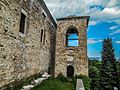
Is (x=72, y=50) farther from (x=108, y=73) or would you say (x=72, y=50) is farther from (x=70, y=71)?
(x=108, y=73)

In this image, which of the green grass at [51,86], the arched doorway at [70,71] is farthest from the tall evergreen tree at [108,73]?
the green grass at [51,86]

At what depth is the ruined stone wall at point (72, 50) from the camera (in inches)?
506

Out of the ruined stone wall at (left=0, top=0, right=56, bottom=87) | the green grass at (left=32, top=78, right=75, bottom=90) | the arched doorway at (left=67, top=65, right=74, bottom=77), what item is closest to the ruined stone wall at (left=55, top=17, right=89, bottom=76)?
the arched doorway at (left=67, top=65, right=74, bottom=77)

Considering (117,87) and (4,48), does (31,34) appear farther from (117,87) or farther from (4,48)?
(117,87)

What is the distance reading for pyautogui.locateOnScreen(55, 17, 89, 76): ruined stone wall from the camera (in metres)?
12.9

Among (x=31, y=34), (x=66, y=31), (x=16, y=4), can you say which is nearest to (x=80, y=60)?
(x=66, y=31)

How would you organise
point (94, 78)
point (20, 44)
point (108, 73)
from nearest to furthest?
1. point (20, 44)
2. point (94, 78)
3. point (108, 73)

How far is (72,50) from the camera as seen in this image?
1331cm

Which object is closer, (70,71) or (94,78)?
(70,71)

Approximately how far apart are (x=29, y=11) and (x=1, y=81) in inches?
164

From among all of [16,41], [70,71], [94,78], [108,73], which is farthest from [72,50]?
[108,73]

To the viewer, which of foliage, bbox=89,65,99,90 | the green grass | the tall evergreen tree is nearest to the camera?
the green grass

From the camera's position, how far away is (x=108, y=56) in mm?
24125

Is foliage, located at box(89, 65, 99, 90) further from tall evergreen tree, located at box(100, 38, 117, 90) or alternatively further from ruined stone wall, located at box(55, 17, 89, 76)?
ruined stone wall, located at box(55, 17, 89, 76)
